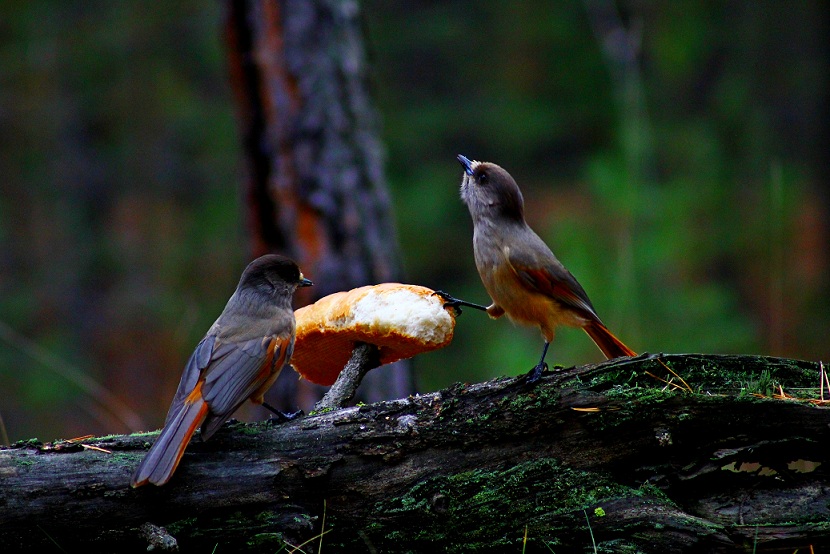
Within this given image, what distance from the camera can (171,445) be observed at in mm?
3047

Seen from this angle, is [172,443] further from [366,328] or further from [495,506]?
[495,506]

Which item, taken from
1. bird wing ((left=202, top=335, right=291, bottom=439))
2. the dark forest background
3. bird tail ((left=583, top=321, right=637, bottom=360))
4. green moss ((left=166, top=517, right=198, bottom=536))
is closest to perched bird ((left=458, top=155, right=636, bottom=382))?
bird tail ((left=583, top=321, right=637, bottom=360))

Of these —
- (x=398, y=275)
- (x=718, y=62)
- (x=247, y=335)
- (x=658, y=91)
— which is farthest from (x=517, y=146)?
(x=247, y=335)

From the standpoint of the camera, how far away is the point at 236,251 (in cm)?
1241

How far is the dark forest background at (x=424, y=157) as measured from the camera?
10.4m

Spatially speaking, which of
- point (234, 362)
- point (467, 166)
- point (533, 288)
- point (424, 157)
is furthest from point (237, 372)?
point (424, 157)

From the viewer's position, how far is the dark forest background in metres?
10.4

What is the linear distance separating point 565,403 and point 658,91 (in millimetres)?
9450

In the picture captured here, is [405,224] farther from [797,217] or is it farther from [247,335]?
[247,335]

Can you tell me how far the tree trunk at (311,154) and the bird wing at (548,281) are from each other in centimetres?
205

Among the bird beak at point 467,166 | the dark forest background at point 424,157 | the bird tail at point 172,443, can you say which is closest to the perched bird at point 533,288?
the bird beak at point 467,166

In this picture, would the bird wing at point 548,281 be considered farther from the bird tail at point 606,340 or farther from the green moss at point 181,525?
the green moss at point 181,525

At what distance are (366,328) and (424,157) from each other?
9140mm

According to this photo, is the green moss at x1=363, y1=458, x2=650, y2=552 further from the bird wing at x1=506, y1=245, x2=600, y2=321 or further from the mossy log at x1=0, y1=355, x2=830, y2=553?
the bird wing at x1=506, y1=245, x2=600, y2=321
